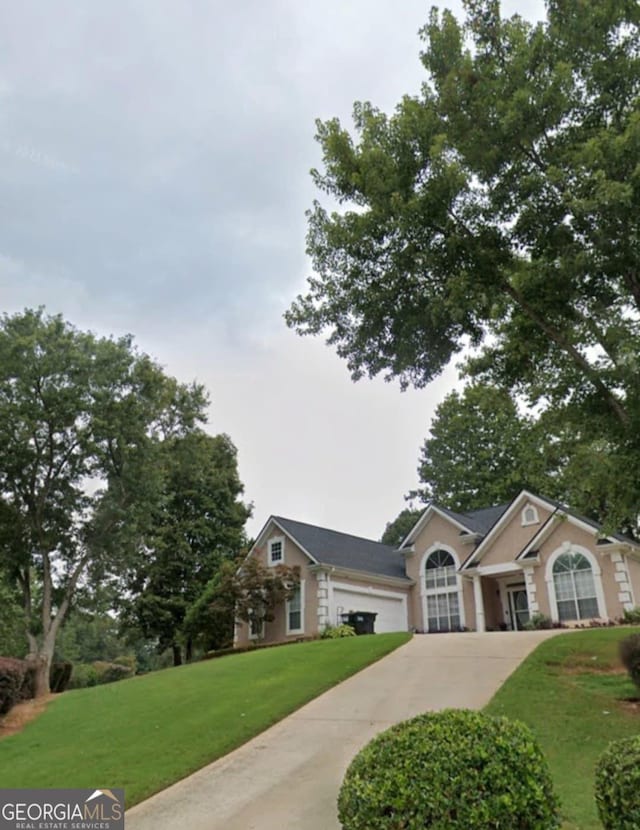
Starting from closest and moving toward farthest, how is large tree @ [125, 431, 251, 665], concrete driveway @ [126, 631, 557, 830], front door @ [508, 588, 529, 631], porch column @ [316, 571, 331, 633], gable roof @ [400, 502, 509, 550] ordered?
1. concrete driveway @ [126, 631, 557, 830]
2. porch column @ [316, 571, 331, 633]
3. front door @ [508, 588, 529, 631]
4. gable roof @ [400, 502, 509, 550]
5. large tree @ [125, 431, 251, 665]

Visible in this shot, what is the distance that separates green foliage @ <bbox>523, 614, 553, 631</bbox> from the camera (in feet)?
69.4

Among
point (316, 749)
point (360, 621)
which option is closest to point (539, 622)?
point (360, 621)

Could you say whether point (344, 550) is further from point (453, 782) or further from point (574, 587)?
point (453, 782)

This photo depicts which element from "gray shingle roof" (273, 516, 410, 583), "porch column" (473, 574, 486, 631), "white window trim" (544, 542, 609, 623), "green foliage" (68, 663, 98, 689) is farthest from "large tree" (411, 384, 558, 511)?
"green foliage" (68, 663, 98, 689)

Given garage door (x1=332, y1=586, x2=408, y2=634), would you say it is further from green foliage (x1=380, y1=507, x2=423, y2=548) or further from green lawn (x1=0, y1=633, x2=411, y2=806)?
green foliage (x1=380, y1=507, x2=423, y2=548)

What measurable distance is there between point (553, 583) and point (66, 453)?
59.9 feet

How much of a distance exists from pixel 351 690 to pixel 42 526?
14664 mm

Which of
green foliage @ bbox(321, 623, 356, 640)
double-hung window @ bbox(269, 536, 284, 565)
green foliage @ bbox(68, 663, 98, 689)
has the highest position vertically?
double-hung window @ bbox(269, 536, 284, 565)

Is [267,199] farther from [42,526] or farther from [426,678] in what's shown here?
[42,526]

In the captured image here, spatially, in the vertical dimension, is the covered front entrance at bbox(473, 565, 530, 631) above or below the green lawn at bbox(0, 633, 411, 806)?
above

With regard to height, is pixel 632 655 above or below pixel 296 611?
below

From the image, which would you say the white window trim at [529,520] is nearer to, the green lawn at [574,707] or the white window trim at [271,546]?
the green lawn at [574,707]

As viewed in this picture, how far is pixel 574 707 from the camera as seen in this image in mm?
8977

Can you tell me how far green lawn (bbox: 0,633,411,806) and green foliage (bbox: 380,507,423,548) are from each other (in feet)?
101
